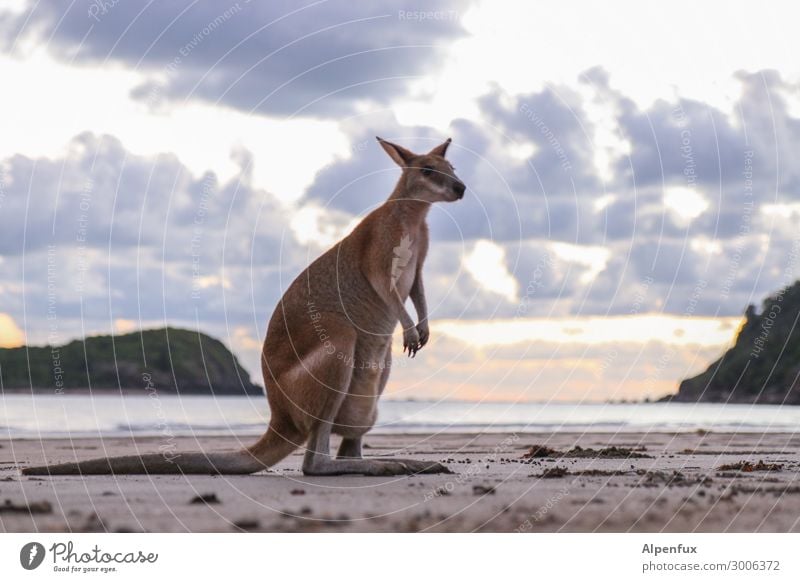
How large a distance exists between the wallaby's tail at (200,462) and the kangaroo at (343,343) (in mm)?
10

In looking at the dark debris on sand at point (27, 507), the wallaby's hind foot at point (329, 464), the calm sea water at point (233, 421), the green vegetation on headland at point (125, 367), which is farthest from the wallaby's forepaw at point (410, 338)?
the green vegetation on headland at point (125, 367)

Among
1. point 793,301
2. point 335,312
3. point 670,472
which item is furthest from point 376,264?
point 793,301

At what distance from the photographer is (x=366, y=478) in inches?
385

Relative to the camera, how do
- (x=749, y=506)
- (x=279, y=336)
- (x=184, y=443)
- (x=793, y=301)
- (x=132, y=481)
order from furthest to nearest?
1. (x=793, y=301)
2. (x=184, y=443)
3. (x=279, y=336)
4. (x=132, y=481)
5. (x=749, y=506)

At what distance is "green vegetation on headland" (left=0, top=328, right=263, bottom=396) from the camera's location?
3675 centimetres

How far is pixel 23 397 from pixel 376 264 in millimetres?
34086

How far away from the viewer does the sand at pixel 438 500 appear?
7.61m

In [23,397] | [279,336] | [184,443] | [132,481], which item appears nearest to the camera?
[132,481]

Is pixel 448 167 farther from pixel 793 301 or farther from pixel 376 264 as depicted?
pixel 793 301

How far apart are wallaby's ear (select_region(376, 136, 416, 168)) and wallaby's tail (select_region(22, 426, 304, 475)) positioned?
3.04 m

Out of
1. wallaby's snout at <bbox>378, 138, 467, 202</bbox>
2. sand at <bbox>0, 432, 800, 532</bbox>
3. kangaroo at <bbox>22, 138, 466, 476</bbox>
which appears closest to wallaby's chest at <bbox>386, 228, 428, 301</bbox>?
kangaroo at <bbox>22, 138, 466, 476</bbox>

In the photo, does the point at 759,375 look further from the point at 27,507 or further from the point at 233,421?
the point at 27,507

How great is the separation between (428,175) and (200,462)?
12.4 feet

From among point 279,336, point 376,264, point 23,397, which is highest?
point 376,264
